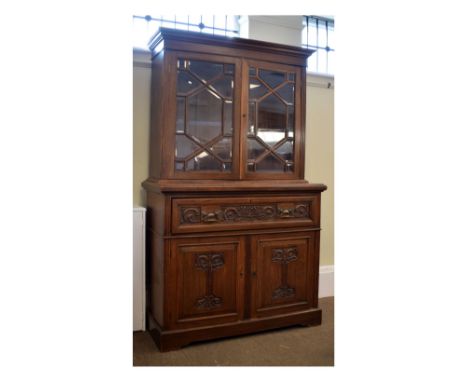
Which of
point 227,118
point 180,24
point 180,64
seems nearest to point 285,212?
point 227,118

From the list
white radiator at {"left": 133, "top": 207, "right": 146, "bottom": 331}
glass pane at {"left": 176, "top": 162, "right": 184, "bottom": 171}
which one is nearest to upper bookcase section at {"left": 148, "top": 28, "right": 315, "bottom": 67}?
glass pane at {"left": 176, "top": 162, "right": 184, "bottom": 171}

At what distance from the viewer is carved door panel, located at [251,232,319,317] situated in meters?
2.14

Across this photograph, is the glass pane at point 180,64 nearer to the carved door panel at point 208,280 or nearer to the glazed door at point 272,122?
the glazed door at point 272,122

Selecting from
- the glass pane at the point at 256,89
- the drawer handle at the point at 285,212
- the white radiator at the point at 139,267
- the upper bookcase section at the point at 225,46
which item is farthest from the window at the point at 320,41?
the white radiator at the point at 139,267

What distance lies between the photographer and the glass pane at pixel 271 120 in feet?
7.34

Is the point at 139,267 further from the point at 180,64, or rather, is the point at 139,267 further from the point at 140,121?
the point at 180,64

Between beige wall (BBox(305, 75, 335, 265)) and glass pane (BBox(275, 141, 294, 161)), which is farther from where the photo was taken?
beige wall (BBox(305, 75, 335, 265))

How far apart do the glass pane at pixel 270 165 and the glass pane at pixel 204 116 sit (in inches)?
11.3

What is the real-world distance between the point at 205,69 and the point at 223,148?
15.8 inches

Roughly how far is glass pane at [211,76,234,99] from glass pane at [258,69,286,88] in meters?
0.18

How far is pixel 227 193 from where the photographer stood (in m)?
2.04

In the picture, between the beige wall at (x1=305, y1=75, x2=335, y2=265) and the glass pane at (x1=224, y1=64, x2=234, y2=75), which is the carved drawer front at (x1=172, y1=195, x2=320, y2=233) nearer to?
the beige wall at (x1=305, y1=75, x2=335, y2=265)

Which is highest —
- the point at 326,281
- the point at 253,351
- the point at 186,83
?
the point at 186,83
